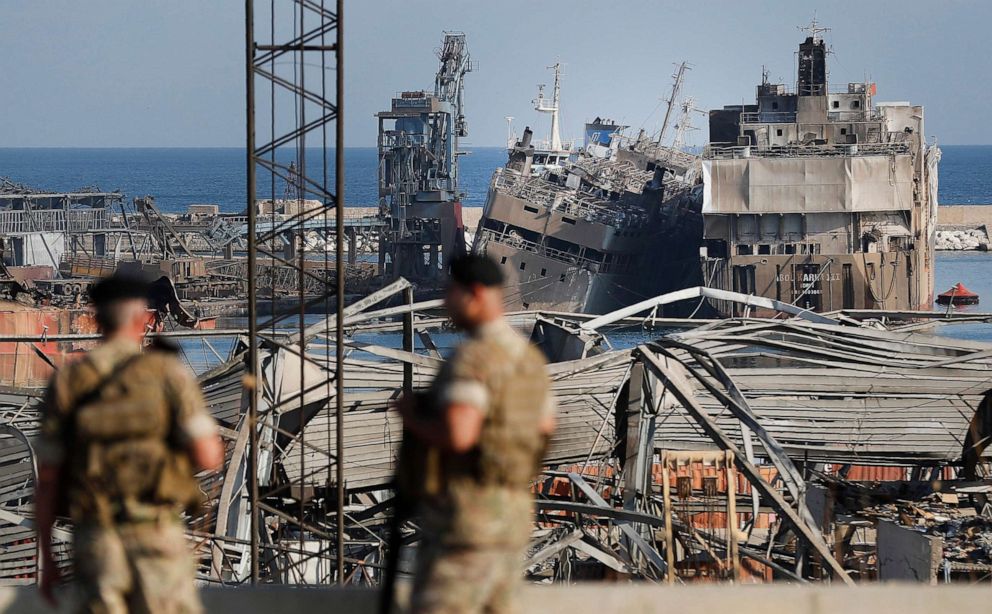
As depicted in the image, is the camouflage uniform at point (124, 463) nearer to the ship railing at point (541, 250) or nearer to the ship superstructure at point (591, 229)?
the ship superstructure at point (591, 229)

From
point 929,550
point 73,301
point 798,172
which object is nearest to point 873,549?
point 929,550

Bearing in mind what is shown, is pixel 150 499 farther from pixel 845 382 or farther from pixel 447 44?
pixel 447 44

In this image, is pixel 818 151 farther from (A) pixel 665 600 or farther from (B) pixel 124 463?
(B) pixel 124 463

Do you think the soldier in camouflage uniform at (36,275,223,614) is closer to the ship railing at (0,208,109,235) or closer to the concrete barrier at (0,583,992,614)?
the concrete barrier at (0,583,992,614)

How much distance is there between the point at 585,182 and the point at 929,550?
65473mm

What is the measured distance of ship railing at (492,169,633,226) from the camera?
74.7m

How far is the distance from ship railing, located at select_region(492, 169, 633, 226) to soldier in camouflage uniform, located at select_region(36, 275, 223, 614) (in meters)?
69.7

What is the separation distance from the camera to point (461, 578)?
15.0ft

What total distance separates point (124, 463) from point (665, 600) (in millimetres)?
2369

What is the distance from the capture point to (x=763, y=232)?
228ft

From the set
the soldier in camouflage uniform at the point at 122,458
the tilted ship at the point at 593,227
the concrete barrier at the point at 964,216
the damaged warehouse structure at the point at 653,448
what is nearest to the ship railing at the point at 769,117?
the tilted ship at the point at 593,227

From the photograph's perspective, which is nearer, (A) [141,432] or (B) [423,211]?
(A) [141,432]

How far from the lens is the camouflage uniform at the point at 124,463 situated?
15.0 feet

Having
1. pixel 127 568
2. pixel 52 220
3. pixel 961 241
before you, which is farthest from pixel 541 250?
pixel 127 568
